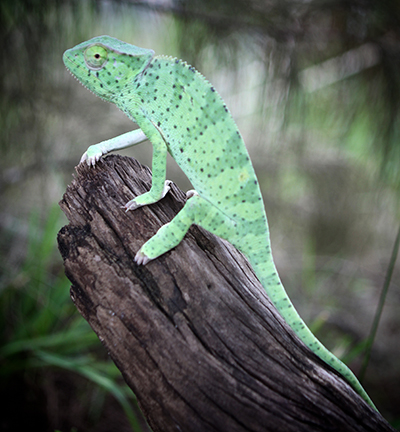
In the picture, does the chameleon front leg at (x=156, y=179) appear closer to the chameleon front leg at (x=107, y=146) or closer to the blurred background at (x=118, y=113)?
the chameleon front leg at (x=107, y=146)

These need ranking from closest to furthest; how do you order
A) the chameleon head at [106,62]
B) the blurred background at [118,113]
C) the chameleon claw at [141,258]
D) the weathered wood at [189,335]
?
the weathered wood at [189,335]
the chameleon claw at [141,258]
the chameleon head at [106,62]
the blurred background at [118,113]

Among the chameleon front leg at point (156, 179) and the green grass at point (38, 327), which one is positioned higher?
the chameleon front leg at point (156, 179)

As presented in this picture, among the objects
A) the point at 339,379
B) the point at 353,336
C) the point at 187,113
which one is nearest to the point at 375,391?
the point at 353,336

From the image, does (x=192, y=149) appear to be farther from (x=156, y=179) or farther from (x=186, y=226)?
(x=186, y=226)

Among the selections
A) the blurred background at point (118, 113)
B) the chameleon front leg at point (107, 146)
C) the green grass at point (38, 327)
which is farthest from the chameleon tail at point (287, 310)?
the green grass at point (38, 327)

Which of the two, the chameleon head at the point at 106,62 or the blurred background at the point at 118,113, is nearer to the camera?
the chameleon head at the point at 106,62

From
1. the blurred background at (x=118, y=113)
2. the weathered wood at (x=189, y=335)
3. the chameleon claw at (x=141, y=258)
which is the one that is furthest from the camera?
the blurred background at (x=118, y=113)

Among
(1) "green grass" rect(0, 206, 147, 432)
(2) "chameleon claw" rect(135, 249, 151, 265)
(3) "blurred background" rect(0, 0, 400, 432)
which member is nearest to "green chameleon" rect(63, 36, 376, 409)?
(2) "chameleon claw" rect(135, 249, 151, 265)

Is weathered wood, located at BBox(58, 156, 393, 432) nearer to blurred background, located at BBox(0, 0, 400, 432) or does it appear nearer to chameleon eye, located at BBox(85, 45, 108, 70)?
chameleon eye, located at BBox(85, 45, 108, 70)
